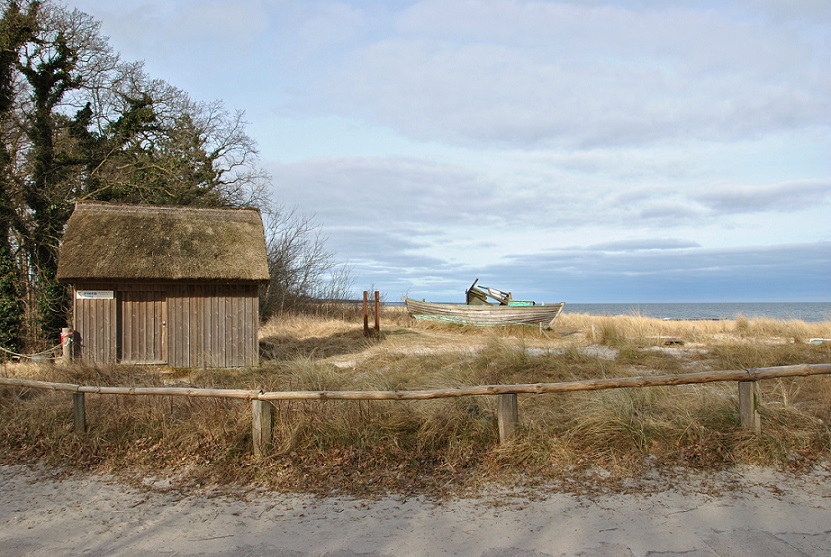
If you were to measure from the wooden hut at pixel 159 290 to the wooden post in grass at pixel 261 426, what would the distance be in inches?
300

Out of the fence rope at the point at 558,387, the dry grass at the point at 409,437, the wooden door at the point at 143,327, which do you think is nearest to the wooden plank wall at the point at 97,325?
the wooden door at the point at 143,327

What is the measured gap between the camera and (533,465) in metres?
5.61

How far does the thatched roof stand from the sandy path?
312 inches

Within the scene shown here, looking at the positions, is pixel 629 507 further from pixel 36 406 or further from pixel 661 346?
pixel 661 346

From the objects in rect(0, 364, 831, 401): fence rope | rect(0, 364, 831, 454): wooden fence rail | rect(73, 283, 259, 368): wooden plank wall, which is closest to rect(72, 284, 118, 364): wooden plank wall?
rect(73, 283, 259, 368): wooden plank wall

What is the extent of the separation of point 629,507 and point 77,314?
40.3 feet

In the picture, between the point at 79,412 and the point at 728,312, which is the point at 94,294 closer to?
the point at 79,412

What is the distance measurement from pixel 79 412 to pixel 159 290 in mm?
6860

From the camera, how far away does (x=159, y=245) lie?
44.0 ft

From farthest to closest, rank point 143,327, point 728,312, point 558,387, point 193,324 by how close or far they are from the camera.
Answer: point 728,312
point 193,324
point 143,327
point 558,387

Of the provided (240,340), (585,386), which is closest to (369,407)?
(585,386)

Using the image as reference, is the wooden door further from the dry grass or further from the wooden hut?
the dry grass

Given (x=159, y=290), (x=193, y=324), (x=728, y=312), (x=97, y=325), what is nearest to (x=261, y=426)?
(x=193, y=324)

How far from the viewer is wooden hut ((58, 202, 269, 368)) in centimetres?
1280
